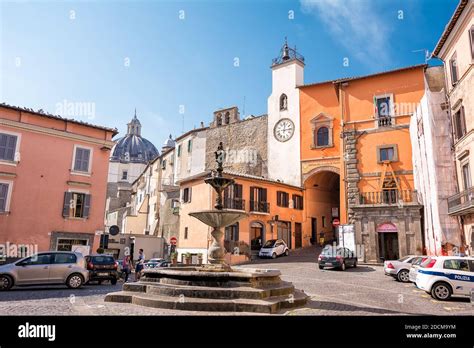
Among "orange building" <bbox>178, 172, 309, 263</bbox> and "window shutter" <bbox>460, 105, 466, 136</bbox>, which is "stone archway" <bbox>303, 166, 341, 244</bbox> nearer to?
"orange building" <bbox>178, 172, 309, 263</bbox>

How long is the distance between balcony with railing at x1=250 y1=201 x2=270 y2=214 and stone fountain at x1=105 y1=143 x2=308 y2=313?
60.5 ft

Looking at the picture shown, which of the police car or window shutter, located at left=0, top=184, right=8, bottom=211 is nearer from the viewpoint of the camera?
the police car

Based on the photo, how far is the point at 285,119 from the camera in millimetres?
36062

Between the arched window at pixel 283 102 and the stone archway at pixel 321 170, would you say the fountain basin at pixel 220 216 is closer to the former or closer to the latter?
the stone archway at pixel 321 170

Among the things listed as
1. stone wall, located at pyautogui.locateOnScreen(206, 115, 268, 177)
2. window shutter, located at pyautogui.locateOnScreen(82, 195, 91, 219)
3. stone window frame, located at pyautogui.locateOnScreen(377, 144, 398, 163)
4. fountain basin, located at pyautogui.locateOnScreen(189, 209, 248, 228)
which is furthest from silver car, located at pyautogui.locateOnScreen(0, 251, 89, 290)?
stone wall, located at pyautogui.locateOnScreen(206, 115, 268, 177)

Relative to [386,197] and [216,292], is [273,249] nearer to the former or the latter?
[386,197]

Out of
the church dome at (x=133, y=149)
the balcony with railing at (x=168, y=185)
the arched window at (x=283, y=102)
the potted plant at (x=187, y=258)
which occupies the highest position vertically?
the church dome at (x=133, y=149)

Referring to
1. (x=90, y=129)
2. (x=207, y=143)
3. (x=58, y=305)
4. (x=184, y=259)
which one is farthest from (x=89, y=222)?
(x=207, y=143)

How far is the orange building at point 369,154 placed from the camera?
77.7 feet

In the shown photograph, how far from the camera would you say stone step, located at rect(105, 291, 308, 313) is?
7.40m

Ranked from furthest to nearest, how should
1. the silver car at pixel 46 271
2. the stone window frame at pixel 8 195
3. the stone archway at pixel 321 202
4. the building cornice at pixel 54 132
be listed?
the stone archway at pixel 321 202 → the building cornice at pixel 54 132 → the stone window frame at pixel 8 195 → the silver car at pixel 46 271

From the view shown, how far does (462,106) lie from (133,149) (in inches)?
2875

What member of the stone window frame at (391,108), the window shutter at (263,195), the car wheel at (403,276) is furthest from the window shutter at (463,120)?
the window shutter at (263,195)

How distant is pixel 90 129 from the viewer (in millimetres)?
23781
